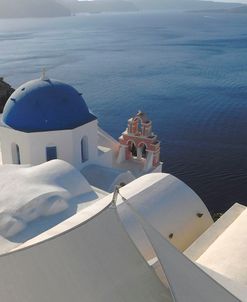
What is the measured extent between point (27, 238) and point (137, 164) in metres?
12.7

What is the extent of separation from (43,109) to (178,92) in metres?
50.6

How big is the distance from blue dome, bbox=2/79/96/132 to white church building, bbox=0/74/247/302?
0.06 m

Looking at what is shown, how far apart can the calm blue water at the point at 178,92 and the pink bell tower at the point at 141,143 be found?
447 inches

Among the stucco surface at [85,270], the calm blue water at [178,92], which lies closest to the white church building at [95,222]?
the stucco surface at [85,270]

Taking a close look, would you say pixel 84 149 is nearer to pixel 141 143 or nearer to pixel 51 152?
pixel 51 152

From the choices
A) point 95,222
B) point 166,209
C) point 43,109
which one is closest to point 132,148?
point 43,109

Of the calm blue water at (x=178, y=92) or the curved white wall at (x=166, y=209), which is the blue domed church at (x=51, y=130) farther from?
the calm blue water at (x=178, y=92)

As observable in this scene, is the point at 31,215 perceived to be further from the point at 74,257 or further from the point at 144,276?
the point at 144,276

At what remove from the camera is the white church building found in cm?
1174

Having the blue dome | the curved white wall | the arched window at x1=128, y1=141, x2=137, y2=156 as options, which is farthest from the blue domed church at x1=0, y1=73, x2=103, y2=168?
the curved white wall

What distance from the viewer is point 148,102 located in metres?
63.5

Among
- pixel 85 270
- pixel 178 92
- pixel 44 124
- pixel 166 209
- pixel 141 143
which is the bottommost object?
pixel 178 92

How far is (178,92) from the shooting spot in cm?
6950

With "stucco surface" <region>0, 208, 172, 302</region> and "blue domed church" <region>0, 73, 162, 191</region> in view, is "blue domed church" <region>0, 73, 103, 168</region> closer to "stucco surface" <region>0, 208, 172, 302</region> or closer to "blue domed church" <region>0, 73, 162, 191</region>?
"blue domed church" <region>0, 73, 162, 191</region>
